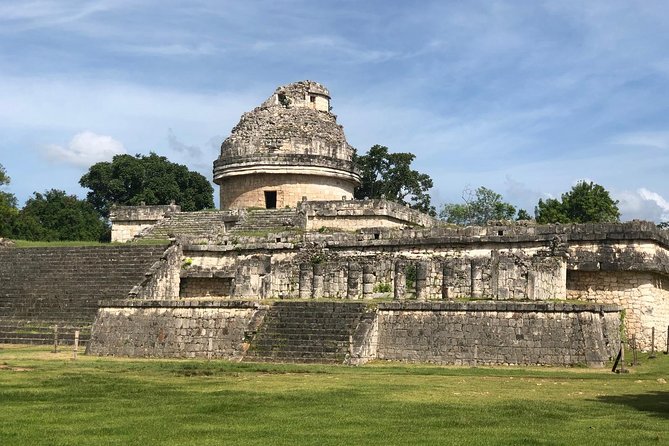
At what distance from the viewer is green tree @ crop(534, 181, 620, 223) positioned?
158 feet

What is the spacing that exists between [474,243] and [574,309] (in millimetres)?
6791

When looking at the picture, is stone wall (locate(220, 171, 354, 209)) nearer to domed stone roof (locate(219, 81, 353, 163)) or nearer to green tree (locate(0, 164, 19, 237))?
domed stone roof (locate(219, 81, 353, 163))

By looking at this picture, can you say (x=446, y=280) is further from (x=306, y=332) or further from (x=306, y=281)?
(x=306, y=332)

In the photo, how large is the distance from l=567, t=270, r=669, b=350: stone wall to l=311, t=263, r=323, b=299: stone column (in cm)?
629

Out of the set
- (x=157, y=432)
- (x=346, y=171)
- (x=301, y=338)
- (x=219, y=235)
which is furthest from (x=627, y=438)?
(x=346, y=171)

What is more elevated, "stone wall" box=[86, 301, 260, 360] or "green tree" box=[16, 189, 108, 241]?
"green tree" box=[16, 189, 108, 241]

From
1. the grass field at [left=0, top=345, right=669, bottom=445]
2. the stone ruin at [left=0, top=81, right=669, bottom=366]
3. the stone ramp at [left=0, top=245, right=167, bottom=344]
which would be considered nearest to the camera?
the grass field at [left=0, top=345, right=669, bottom=445]

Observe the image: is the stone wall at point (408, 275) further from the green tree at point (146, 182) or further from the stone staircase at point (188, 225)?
the green tree at point (146, 182)

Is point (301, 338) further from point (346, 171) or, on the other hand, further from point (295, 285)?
point (346, 171)

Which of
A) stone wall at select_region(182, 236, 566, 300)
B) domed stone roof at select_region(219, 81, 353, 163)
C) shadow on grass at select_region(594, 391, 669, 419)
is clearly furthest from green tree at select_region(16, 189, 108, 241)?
shadow on grass at select_region(594, 391, 669, 419)

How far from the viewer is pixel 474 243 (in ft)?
86.2

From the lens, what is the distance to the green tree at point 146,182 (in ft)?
181

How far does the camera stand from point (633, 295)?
23.7 meters

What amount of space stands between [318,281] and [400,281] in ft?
7.45
